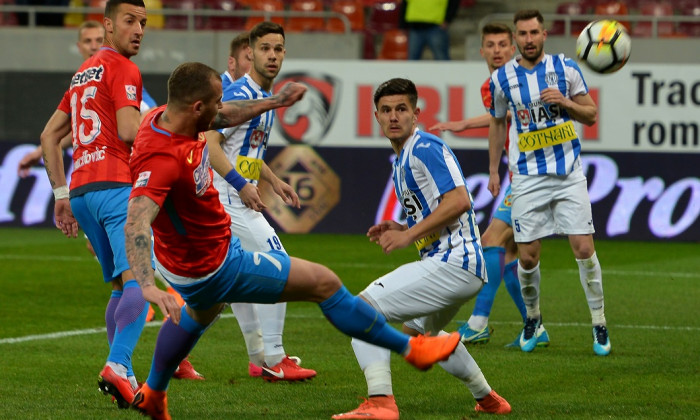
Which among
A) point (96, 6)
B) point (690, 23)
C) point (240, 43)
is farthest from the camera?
point (96, 6)

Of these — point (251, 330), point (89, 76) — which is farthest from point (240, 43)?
point (251, 330)

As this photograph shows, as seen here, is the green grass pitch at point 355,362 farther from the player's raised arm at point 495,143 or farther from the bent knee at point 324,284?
the player's raised arm at point 495,143

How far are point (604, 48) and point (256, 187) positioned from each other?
3.16 metres

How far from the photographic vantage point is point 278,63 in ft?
23.1

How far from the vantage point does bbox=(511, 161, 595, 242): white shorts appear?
8.02m

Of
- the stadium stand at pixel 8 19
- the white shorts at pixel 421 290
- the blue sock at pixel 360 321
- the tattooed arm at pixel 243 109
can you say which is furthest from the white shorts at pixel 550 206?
the stadium stand at pixel 8 19

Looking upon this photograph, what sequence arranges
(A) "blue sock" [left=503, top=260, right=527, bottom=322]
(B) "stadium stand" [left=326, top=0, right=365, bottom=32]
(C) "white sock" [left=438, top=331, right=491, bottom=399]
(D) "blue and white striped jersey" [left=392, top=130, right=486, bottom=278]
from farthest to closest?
(B) "stadium stand" [left=326, top=0, right=365, bottom=32]
(A) "blue sock" [left=503, top=260, right=527, bottom=322]
(D) "blue and white striped jersey" [left=392, top=130, right=486, bottom=278]
(C) "white sock" [left=438, top=331, right=491, bottom=399]

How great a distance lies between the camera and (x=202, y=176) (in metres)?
4.98

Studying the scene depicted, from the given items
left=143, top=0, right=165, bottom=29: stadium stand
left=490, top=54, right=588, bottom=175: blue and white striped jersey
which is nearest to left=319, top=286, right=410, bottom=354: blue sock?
left=490, top=54, right=588, bottom=175: blue and white striped jersey

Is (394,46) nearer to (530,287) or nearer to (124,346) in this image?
(530,287)

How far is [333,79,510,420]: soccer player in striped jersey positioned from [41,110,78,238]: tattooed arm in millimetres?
1791

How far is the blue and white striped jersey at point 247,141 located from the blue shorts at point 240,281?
196 centimetres

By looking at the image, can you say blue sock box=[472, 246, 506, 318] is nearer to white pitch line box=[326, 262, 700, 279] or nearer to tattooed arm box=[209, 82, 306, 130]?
tattooed arm box=[209, 82, 306, 130]

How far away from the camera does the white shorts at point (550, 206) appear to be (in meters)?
8.02
